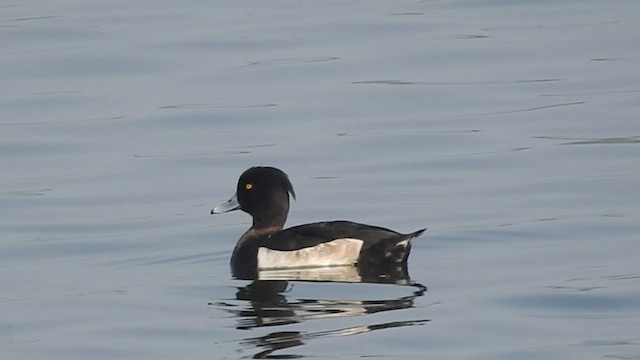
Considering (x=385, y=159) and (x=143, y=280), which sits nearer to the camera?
(x=143, y=280)

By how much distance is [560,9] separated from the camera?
24000 mm

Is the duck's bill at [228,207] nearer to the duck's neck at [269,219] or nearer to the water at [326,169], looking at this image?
the duck's neck at [269,219]

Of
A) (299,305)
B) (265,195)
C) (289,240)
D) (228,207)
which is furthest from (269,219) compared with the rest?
(299,305)

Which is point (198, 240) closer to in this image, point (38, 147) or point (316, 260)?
point (316, 260)

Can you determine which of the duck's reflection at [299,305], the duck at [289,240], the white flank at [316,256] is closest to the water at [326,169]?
the duck's reflection at [299,305]

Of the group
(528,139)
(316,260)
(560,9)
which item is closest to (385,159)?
(528,139)

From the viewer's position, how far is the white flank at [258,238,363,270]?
11.0 meters

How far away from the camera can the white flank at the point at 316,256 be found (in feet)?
36.1

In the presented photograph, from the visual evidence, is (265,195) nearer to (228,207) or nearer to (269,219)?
(269,219)

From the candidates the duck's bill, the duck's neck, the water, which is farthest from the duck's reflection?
the duck's bill

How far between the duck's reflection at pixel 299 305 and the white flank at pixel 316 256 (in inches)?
2.9

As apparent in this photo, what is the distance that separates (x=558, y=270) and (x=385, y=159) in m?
4.67

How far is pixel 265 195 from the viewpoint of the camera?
11.9m

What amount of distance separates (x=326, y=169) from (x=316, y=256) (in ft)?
11.3
